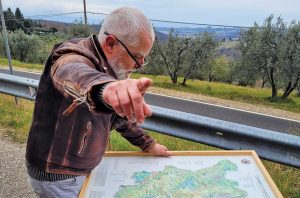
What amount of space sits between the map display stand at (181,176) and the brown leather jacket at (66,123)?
14 centimetres

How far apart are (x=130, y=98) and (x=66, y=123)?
89 cm

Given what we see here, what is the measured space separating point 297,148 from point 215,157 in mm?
700

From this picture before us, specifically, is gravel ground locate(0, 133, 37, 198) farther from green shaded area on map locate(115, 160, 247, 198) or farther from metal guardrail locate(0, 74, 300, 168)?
green shaded area on map locate(115, 160, 247, 198)

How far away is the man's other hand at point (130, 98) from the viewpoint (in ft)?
3.42

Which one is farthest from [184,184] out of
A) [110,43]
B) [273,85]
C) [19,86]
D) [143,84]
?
[273,85]

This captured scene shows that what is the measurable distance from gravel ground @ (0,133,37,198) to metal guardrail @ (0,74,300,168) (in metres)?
1.47

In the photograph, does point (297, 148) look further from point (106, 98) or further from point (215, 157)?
point (106, 98)

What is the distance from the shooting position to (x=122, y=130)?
7.97ft

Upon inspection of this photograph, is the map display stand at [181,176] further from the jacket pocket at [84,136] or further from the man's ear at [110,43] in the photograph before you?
the man's ear at [110,43]

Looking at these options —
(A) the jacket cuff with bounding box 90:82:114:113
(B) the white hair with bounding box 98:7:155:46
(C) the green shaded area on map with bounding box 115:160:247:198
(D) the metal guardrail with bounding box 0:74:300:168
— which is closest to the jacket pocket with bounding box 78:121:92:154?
(C) the green shaded area on map with bounding box 115:160:247:198

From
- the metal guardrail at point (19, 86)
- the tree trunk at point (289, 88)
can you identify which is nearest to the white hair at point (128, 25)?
the metal guardrail at point (19, 86)

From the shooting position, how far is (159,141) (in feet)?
15.3

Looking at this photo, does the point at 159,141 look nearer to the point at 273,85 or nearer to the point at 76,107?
the point at 76,107

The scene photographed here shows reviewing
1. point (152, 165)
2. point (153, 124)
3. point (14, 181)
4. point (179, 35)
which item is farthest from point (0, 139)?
point (179, 35)
